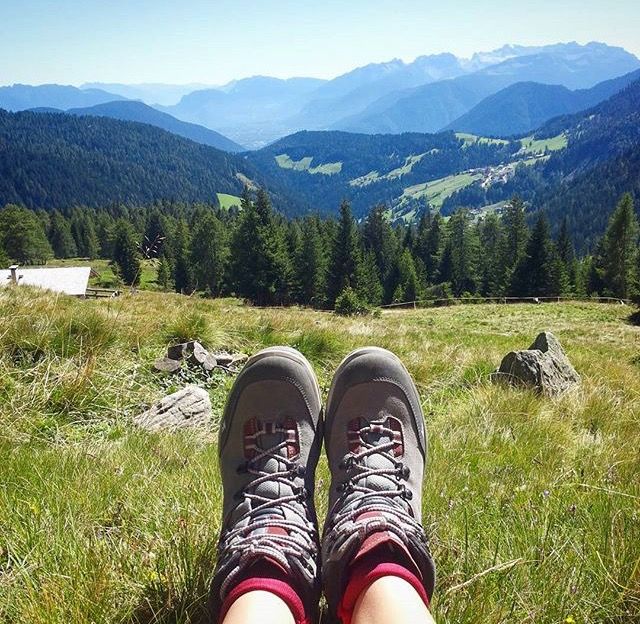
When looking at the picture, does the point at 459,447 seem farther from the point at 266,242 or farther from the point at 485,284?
the point at 485,284

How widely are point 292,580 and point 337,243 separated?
43.1m

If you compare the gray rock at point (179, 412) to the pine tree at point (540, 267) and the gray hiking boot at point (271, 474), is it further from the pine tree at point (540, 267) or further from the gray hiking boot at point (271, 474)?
the pine tree at point (540, 267)

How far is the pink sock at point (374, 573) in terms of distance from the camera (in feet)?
4.40

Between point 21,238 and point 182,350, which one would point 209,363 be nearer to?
point 182,350

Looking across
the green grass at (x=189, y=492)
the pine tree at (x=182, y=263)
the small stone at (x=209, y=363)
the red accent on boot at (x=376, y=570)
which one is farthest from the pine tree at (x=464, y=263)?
the red accent on boot at (x=376, y=570)

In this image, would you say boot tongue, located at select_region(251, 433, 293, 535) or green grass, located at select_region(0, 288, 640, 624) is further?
boot tongue, located at select_region(251, 433, 293, 535)

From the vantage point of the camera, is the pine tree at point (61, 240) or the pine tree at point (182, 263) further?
the pine tree at point (61, 240)

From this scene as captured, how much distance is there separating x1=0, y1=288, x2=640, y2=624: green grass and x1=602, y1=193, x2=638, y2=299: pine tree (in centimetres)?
4945

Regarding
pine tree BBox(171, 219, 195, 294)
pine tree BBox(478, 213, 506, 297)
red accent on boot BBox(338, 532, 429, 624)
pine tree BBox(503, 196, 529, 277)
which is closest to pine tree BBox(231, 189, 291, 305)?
pine tree BBox(171, 219, 195, 294)

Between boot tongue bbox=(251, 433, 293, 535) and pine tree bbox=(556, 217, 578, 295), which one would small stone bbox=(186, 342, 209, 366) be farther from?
pine tree bbox=(556, 217, 578, 295)

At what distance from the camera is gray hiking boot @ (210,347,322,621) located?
1374 mm

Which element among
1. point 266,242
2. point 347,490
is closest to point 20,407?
point 347,490

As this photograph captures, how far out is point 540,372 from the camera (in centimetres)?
399

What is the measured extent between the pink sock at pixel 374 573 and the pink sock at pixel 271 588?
124mm
